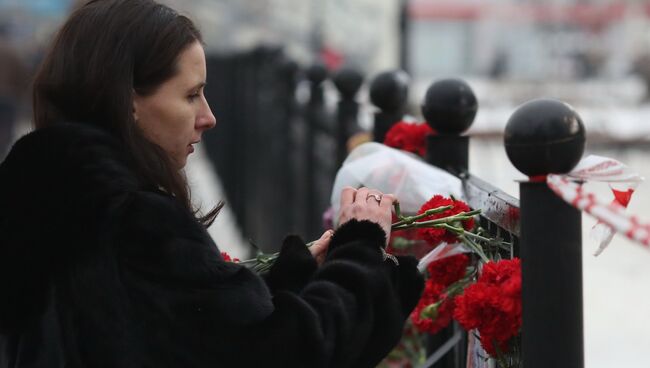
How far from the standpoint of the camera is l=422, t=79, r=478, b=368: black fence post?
10.9 feet

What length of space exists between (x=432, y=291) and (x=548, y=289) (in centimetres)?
83

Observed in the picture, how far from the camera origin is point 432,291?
284cm

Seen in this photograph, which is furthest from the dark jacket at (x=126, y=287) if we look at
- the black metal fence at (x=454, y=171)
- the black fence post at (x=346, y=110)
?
the black fence post at (x=346, y=110)

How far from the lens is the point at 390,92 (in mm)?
4160

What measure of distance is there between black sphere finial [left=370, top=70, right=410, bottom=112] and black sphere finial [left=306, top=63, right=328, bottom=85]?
251 cm

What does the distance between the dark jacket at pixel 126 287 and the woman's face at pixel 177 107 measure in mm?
118

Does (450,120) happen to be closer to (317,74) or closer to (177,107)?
(177,107)

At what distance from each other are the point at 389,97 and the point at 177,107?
1847mm

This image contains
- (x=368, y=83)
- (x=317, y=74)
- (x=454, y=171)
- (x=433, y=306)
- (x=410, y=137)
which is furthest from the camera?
(x=317, y=74)

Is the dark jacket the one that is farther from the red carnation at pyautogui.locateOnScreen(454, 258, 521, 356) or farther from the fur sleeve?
the red carnation at pyautogui.locateOnScreen(454, 258, 521, 356)

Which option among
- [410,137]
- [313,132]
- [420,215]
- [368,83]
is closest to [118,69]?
[420,215]

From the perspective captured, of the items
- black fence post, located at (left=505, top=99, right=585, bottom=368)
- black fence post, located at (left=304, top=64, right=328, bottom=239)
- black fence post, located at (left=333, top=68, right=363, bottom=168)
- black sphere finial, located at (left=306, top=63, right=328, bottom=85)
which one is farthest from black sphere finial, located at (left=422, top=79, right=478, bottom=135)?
black sphere finial, located at (left=306, top=63, right=328, bottom=85)

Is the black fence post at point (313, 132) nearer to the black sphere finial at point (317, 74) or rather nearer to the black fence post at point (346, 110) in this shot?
the black sphere finial at point (317, 74)

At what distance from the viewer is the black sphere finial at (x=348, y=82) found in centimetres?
550
